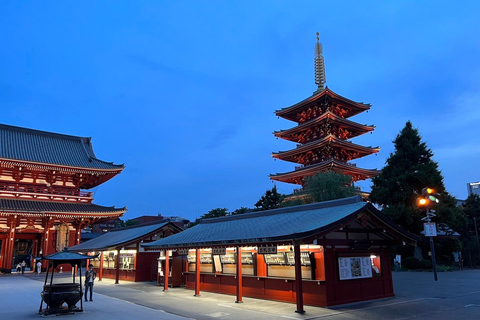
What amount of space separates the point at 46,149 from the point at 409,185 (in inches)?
1573

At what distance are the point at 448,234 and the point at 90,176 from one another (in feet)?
128

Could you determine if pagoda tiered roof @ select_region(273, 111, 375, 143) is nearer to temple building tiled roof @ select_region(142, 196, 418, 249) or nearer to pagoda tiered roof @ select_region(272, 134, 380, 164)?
pagoda tiered roof @ select_region(272, 134, 380, 164)

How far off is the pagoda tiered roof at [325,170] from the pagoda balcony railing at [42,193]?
2685 centimetres

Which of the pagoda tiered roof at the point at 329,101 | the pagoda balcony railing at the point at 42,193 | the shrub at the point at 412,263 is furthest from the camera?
the pagoda tiered roof at the point at 329,101

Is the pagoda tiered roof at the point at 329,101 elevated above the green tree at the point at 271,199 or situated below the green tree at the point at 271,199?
above

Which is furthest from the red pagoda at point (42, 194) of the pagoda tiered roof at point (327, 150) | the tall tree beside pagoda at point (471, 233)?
the tall tree beside pagoda at point (471, 233)

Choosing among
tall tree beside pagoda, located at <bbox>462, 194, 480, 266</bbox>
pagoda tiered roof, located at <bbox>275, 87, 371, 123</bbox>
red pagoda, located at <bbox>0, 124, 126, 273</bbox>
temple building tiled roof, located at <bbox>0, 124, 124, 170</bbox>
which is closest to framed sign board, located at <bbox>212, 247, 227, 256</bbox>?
red pagoda, located at <bbox>0, 124, 126, 273</bbox>

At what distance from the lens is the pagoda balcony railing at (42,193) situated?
34503 millimetres

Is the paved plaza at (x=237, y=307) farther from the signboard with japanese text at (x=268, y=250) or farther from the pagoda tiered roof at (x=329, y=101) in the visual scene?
the pagoda tiered roof at (x=329, y=101)

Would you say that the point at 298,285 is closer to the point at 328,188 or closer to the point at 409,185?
the point at 328,188

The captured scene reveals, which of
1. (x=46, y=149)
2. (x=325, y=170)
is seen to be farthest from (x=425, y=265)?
(x=46, y=149)

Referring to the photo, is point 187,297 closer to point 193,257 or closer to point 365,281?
point 193,257

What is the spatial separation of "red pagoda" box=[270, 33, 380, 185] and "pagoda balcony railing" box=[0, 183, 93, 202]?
2700 cm

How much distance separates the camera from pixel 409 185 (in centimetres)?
3731
